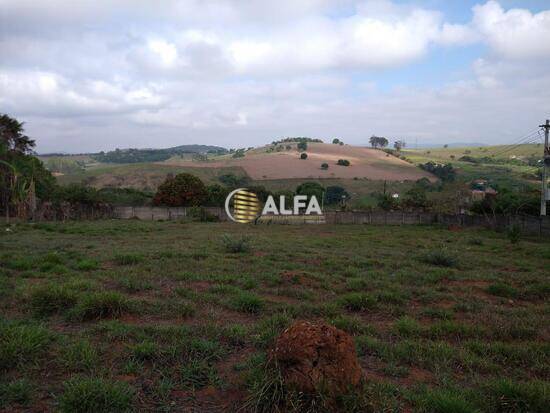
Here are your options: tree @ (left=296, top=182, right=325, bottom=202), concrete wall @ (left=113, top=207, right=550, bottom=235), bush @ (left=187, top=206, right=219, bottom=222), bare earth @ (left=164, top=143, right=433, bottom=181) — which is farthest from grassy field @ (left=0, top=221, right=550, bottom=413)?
bare earth @ (left=164, top=143, right=433, bottom=181)

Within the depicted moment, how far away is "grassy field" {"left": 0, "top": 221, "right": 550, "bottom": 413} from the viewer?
3.21 meters

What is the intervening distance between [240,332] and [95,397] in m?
1.84

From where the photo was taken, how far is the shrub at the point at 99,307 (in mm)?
5000

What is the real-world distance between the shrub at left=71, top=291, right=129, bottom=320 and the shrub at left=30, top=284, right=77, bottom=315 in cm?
27

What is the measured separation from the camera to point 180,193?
37625 millimetres

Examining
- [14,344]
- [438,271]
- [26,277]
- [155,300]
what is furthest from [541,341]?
[26,277]

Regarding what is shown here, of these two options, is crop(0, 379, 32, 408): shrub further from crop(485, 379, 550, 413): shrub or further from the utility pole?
the utility pole

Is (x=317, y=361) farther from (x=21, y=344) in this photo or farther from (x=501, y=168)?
(x=501, y=168)

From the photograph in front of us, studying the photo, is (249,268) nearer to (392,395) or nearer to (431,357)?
(431,357)

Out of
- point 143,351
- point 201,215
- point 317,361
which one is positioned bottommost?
point 201,215

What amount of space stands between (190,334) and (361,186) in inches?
2301

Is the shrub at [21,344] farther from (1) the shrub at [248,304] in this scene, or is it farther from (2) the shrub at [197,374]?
(1) the shrub at [248,304]
